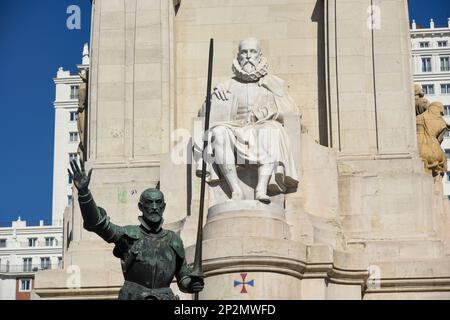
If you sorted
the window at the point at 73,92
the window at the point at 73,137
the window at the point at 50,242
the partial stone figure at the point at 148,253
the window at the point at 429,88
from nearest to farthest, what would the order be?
the partial stone figure at the point at 148,253 → the window at the point at 50,242 → the window at the point at 429,88 → the window at the point at 73,137 → the window at the point at 73,92

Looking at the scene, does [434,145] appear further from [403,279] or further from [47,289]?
[47,289]

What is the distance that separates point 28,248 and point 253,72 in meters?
69.7

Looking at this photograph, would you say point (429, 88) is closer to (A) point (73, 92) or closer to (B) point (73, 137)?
(B) point (73, 137)

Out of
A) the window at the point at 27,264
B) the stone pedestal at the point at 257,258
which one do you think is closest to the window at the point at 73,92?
the window at the point at 27,264

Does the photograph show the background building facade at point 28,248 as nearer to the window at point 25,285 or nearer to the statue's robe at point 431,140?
the window at point 25,285

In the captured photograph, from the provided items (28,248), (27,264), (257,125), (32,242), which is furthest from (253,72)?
(32,242)

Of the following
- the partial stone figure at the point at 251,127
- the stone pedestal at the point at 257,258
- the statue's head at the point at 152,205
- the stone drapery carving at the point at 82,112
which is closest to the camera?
the statue's head at the point at 152,205

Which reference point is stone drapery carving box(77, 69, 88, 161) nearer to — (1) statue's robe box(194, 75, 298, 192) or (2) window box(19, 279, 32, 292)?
(1) statue's robe box(194, 75, 298, 192)

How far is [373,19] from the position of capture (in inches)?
1136

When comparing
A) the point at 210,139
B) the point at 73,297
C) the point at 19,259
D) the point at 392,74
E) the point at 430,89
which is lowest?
the point at 73,297

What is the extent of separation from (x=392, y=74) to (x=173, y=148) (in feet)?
15.2

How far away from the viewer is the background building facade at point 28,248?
9206cm

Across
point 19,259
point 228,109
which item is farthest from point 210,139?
point 19,259

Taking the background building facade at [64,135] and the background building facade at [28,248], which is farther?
the background building facade at [64,135]
